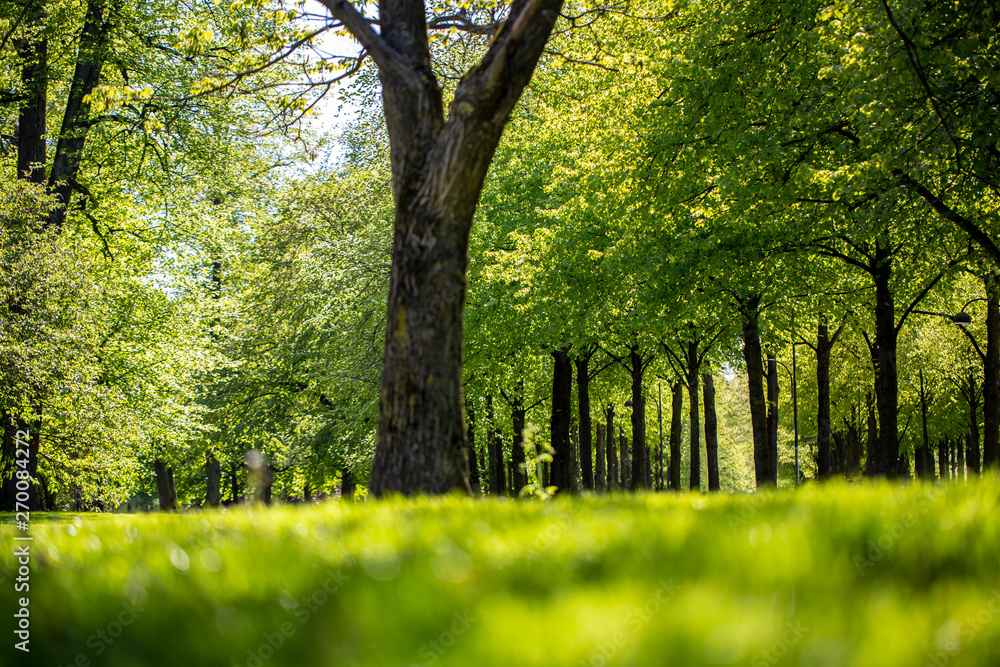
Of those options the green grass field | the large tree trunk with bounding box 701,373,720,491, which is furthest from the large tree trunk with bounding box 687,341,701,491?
the green grass field

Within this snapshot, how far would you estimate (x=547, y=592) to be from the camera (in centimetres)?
162

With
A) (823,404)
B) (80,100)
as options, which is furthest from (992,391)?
(80,100)

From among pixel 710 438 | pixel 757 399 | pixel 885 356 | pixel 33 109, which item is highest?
pixel 33 109

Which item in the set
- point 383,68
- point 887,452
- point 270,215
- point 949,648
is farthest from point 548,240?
point 949,648

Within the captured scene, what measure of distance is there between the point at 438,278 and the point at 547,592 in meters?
4.45

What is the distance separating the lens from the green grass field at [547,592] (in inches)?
42.9

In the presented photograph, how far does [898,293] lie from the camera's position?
2016 cm

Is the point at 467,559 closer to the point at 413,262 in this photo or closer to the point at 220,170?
the point at 413,262

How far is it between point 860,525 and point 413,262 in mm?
4370

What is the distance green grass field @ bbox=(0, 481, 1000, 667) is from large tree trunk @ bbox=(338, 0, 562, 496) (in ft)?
9.86

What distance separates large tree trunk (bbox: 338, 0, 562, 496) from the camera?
582cm

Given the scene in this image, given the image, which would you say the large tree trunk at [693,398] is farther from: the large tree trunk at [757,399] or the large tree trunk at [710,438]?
the large tree trunk at [757,399]

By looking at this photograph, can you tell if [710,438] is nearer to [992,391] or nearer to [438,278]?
[992,391]

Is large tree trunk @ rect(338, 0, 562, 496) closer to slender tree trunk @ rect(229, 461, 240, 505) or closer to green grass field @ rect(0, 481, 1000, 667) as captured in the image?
green grass field @ rect(0, 481, 1000, 667)
